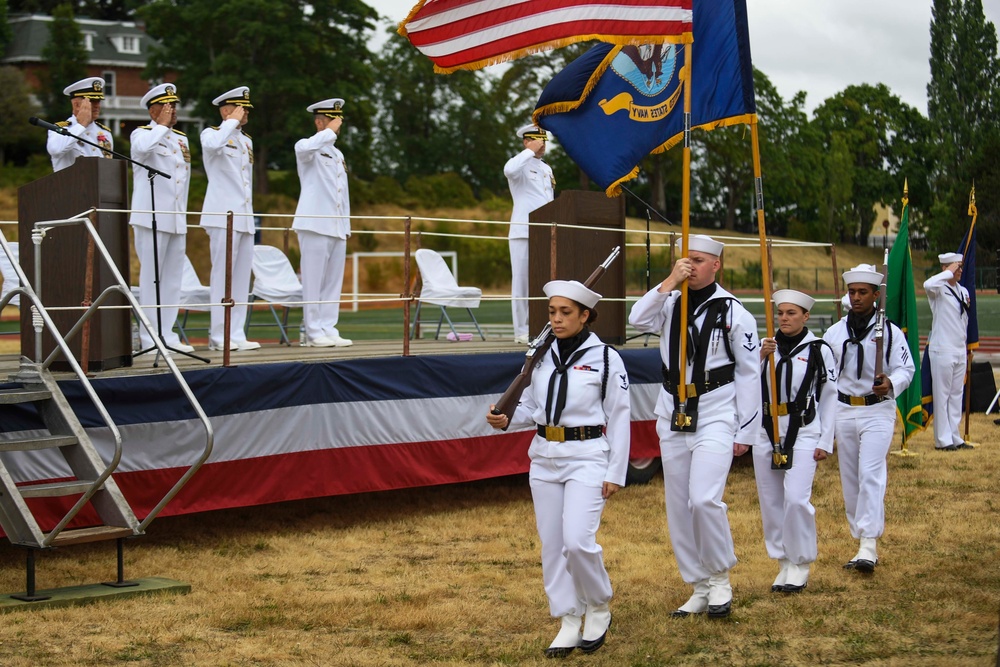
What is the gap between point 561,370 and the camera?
Answer: 6543mm

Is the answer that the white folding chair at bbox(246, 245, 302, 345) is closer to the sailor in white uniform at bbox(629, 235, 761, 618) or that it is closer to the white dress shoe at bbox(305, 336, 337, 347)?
the white dress shoe at bbox(305, 336, 337, 347)

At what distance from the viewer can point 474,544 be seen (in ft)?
31.5

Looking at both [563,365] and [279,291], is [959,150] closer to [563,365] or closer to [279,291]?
[279,291]

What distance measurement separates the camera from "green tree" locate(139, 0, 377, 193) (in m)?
54.0

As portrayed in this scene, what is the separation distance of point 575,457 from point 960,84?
210ft

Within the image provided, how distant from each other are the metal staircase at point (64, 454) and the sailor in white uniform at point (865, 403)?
4.08 m

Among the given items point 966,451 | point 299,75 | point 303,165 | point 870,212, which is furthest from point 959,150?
point 303,165

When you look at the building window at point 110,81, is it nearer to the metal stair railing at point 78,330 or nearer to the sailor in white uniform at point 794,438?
the metal stair railing at point 78,330

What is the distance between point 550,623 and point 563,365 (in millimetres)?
1582

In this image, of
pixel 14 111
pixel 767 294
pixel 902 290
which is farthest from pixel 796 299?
pixel 14 111

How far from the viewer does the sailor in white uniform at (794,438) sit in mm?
7809

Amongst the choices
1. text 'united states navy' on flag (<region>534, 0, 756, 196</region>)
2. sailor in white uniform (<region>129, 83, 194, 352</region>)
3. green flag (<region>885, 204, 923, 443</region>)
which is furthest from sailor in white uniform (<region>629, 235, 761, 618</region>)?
green flag (<region>885, 204, 923, 443</region>)

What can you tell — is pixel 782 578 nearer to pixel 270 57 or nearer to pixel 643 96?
pixel 643 96

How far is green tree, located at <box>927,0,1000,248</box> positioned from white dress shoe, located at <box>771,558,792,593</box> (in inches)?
2332
